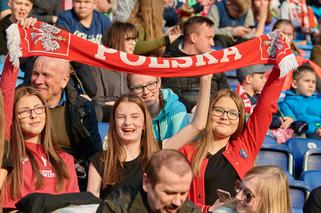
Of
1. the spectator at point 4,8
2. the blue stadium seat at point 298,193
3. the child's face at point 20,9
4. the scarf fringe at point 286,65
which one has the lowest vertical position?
the blue stadium seat at point 298,193

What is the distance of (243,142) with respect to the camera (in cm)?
716

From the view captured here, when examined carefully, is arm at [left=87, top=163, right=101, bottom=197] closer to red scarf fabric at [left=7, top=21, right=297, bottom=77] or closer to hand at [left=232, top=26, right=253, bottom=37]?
red scarf fabric at [left=7, top=21, right=297, bottom=77]

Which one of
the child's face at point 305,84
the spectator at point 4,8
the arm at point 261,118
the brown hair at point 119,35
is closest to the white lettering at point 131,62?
the arm at point 261,118

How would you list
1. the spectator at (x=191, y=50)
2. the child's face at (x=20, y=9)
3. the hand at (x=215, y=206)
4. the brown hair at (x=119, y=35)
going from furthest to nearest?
the child's face at (x=20, y=9), the spectator at (x=191, y=50), the brown hair at (x=119, y=35), the hand at (x=215, y=206)

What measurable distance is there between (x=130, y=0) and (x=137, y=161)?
210 inches

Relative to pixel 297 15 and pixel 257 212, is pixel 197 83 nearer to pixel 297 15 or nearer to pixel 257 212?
pixel 257 212

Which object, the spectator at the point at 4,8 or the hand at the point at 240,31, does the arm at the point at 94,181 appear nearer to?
the spectator at the point at 4,8

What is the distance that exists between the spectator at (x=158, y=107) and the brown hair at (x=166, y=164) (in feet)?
6.97

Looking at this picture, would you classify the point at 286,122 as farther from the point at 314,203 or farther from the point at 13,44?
the point at 13,44

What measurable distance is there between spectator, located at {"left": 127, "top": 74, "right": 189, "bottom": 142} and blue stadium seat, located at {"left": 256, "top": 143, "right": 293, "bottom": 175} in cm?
116

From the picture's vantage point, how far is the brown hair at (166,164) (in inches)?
207

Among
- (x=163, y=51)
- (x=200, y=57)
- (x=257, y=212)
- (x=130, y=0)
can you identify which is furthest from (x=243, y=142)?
(x=130, y=0)

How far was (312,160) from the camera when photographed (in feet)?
29.2

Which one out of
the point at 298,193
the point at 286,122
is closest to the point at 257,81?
the point at 286,122
